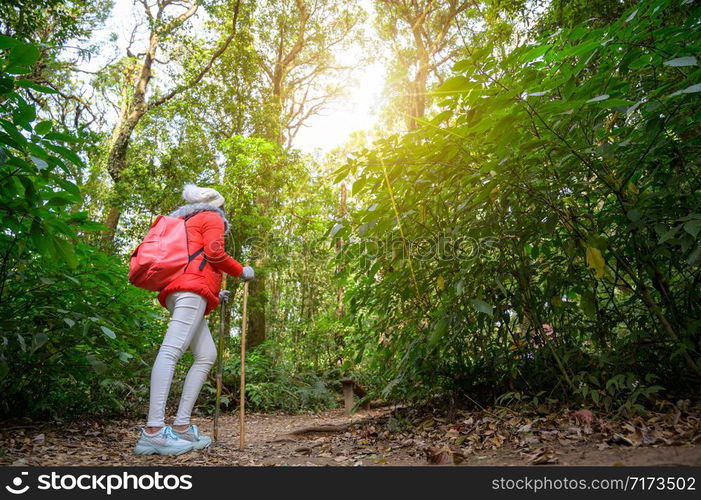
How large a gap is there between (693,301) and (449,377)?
5.34 feet

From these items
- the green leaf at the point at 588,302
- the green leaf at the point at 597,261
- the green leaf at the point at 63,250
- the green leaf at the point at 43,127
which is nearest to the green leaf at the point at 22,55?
the green leaf at the point at 43,127

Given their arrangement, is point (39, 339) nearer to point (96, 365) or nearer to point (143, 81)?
point (96, 365)

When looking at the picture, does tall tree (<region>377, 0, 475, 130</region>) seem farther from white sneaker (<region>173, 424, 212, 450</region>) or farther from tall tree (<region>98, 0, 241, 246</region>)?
white sneaker (<region>173, 424, 212, 450</region>)

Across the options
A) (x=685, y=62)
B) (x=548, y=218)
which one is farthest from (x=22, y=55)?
(x=548, y=218)

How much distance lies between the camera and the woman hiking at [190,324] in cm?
281

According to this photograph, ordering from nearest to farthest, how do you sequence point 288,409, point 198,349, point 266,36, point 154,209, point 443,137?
1. point 443,137
2. point 198,349
3. point 288,409
4. point 154,209
5. point 266,36

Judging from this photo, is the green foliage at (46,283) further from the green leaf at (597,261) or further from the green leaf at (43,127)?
the green leaf at (597,261)

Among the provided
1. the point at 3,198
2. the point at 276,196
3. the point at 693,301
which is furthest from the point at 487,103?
the point at 276,196

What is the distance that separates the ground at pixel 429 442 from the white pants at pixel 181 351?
1.06 ft

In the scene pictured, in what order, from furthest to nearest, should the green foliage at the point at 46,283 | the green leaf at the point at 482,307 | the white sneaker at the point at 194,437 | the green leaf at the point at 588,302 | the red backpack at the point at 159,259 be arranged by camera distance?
the white sneaker at the point at 194,437
the red backpack at the point at 159,259
the green leaf at the point at 588,302
the green leaf at the point at 482,307
the green foliage at the point at 46,283

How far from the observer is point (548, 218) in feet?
7.92

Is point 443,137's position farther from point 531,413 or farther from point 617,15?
point 617,15

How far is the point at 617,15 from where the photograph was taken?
14.6 feet

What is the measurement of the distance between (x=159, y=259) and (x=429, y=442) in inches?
86.0
